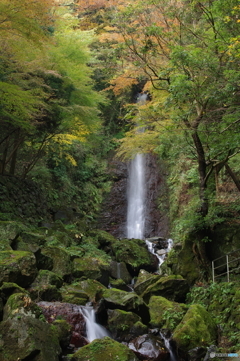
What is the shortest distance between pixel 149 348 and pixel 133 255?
6.85 meters

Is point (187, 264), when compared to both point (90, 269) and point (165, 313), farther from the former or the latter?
point (90, 269)

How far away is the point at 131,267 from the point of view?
499 inches

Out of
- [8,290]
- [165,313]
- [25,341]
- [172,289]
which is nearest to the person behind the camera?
[25,341]

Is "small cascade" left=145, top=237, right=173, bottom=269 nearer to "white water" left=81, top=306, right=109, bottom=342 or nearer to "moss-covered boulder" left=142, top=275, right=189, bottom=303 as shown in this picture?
"moss-covered boulder" left=142, top=275, right=189, bottom=303

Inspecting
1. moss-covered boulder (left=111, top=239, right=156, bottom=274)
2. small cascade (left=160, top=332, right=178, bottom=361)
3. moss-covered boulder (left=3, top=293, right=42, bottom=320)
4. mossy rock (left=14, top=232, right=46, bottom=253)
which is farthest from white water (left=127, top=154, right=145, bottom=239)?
moss-covered boulder (left=3, top=293, right=42, bottom=320)

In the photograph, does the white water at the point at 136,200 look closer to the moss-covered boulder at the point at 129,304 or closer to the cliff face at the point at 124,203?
the cliff face at the point at 124,203

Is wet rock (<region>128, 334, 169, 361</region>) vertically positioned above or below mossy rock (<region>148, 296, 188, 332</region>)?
below

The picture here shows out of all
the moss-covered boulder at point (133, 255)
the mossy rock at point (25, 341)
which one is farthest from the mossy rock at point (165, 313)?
the moss-covered boulder at point (133, 255)

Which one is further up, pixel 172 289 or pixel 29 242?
pixel 29 242

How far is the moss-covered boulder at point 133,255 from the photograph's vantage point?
41.8 ft

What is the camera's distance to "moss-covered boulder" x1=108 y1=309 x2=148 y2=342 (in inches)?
268

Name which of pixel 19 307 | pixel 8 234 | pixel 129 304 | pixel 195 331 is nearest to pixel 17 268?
pixel 19 307

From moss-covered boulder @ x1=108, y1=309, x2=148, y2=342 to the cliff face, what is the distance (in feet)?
35.2

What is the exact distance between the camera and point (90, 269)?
9.84 meters
